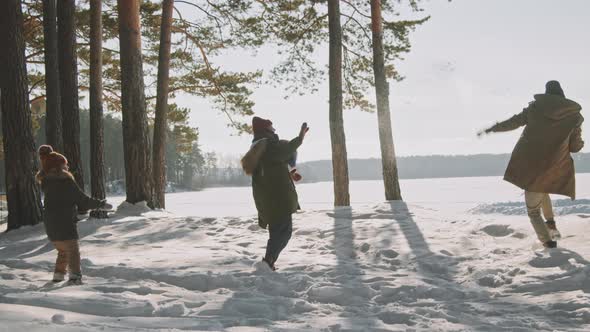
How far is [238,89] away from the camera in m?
15.5

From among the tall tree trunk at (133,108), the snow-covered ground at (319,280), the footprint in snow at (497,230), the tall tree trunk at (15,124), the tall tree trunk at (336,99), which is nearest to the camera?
the snow-covered ground at (319,280)

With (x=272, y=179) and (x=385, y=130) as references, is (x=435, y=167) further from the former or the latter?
(x=272, y=179)

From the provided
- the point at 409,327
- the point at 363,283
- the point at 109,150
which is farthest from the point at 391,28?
the point at 109,150

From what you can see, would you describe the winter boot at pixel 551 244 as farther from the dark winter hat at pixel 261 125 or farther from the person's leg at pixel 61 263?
the person's leg at pixel 61 263

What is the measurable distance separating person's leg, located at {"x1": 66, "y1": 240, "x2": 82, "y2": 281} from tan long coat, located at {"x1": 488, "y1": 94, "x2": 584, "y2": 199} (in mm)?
4813

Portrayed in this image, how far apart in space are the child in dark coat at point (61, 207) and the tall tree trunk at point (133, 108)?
5.60m

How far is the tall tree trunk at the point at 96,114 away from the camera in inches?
442

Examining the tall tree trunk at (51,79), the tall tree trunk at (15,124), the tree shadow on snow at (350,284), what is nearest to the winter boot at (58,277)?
the tree shadow on snow at (350,284)

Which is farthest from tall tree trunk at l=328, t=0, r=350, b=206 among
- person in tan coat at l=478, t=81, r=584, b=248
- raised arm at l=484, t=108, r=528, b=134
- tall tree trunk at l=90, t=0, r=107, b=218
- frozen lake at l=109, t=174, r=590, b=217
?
person in tan coat at l=478, t=81, r=584, b=248

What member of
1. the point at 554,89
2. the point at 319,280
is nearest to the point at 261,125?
the point at 319,280

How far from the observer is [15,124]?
30.5ft

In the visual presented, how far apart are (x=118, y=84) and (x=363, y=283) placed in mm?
13728

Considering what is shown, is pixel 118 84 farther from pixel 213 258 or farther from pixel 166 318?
pixel 166 318

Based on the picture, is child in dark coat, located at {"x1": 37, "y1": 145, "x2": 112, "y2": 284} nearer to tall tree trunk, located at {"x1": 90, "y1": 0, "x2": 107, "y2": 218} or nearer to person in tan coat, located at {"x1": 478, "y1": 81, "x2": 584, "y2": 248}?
person in tan coat, located at {"x1": 478, "y1": 81, "x2": 584, "y2": 248}
